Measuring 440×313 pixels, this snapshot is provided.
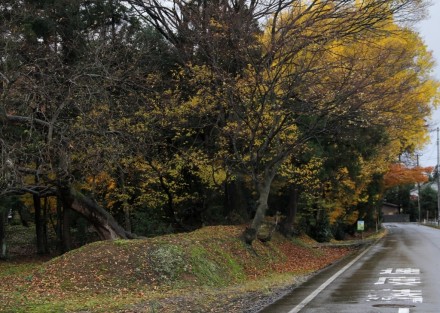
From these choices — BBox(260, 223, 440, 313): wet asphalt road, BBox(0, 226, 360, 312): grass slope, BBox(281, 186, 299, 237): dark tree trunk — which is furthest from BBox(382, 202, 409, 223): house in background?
BBox(0, 226, 360, 312): grass slope

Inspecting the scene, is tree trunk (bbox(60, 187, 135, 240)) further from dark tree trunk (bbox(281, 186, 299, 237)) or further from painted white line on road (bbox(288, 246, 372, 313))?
dark tree trunk (bbox(281, 186, 299, 237))

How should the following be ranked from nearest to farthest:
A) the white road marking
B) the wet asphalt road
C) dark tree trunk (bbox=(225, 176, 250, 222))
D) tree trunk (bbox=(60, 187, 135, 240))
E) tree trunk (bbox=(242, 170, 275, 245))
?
the wet asphalt road → the white road marking → tree trunk (bbox=(60, 187, 135, 240)) → tree trunk (bbox=(242, 170, 275, 245)) → dark tree trunk (bbox=(225, 176, 250, 222))

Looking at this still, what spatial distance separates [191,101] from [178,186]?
4.73 meters

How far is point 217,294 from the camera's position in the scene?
11141mm

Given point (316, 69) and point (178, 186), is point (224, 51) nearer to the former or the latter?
point (316, 69)

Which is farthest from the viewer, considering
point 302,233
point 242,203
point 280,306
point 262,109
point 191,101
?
point 302,233

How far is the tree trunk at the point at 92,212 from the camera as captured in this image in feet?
60.0

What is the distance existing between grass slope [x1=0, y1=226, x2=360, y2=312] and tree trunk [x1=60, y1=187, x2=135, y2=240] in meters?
3.70

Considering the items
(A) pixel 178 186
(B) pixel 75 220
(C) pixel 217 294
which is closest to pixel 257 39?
(A) pixel 178 186

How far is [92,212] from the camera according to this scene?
60.7ft

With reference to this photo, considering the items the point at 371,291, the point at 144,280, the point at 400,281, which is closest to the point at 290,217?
the point at 400,281

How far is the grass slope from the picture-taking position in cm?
950

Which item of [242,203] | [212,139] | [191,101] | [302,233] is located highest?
[191,101]

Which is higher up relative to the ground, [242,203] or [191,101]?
[191,101]
